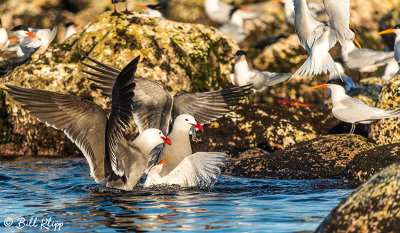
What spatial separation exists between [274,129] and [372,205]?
630 centimetres

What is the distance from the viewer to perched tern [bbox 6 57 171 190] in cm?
720

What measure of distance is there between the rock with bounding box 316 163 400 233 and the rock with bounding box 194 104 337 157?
564 cm

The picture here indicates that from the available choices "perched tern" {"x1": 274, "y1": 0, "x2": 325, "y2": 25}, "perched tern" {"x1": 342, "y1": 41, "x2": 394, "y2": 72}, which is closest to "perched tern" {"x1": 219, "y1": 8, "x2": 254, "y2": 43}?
"perched tern" {"x1": 274, "y1": 0, "x2": 325, "y2": 25}

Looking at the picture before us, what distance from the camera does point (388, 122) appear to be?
32.2ft

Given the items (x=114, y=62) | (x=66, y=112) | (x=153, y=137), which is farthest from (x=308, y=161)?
(x=114, y=62)

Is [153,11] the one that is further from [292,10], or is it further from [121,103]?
[121,103]

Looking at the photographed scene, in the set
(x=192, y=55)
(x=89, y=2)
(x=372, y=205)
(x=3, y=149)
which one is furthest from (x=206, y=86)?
(x=89, y=2)

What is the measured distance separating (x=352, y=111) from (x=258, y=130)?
5.97ft

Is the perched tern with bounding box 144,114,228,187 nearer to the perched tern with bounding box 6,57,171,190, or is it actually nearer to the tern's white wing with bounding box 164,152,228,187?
the tern's white wing with bounding box 164,152,228,187

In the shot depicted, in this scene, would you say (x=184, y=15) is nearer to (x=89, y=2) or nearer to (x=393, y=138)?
(x=89, y=2)

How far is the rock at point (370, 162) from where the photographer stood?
7918 millimetres
